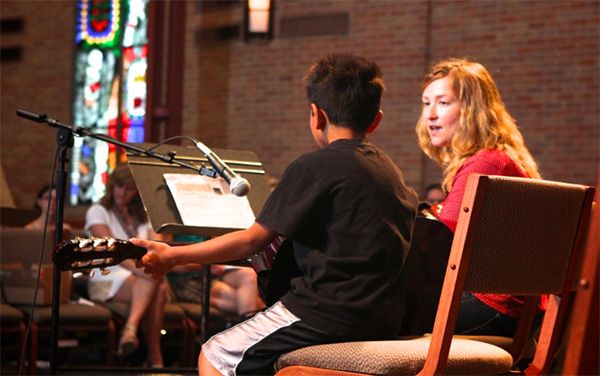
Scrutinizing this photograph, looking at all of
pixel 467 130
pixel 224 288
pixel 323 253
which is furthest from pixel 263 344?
pixel 224 288

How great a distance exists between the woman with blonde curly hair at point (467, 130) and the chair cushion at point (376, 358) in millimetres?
589

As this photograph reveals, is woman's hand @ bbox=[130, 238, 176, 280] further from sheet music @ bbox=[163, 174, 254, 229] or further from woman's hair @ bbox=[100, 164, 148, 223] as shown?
woman's hair @ bbox=[100, 164, 148, 223]

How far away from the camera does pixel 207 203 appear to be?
3463mm

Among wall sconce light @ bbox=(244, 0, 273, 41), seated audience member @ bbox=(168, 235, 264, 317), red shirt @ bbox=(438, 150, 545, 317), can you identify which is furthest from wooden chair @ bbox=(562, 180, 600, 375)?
wall sconce light @ bbox=(244, 0, 273, 41)

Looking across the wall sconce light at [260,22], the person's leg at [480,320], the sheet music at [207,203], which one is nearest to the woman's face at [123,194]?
the sheet music at [207,203]

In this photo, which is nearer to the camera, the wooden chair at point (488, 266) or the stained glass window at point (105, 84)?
the wooden chair at point (488, 266)

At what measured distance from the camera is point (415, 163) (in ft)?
30.4

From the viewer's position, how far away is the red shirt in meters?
3.12

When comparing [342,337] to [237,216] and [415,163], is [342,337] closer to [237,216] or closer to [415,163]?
[237,216]

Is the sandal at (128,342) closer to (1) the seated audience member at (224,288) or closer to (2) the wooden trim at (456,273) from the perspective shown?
(1) the seated audience member at (224,288)

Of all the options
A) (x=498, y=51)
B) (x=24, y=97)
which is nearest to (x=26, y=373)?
(x=498, y=51)

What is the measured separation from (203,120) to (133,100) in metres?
0.97

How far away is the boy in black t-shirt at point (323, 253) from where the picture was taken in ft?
8.24

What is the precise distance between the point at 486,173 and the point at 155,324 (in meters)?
3.41
